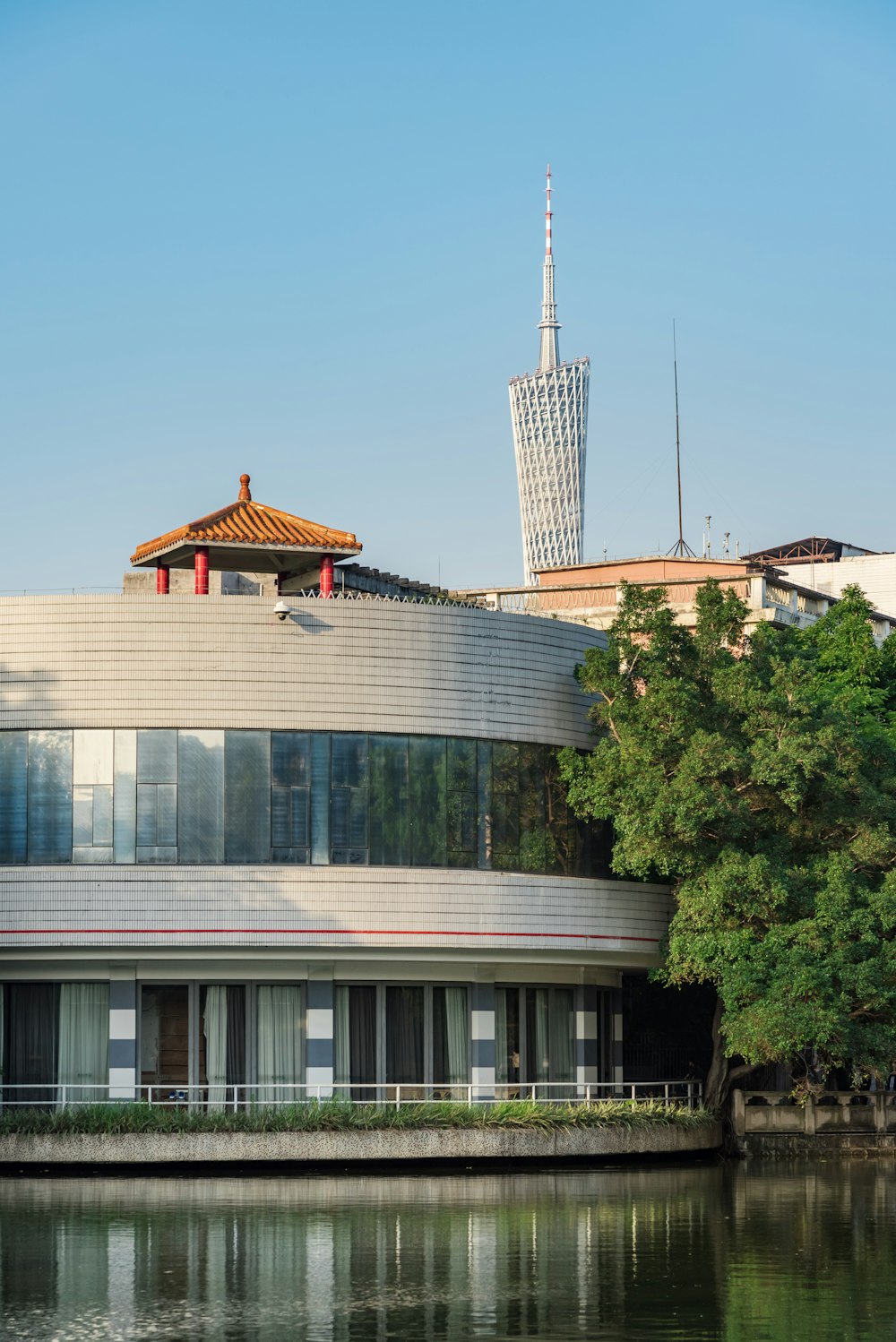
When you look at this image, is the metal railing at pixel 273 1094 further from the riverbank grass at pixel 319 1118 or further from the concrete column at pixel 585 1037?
the concrete column at pixel 585 1037

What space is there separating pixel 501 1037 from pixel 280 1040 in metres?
5.26

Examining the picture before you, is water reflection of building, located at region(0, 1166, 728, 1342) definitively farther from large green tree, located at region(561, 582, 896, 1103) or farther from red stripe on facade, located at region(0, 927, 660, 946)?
large green tree, located at region(561, 582, 896, 1103)

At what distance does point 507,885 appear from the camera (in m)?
43.2

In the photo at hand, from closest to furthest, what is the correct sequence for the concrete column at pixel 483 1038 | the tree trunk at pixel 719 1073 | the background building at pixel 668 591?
the concrete column at pixel 483 1038 → the tree trunk at pixel 719 1073 → the background building at pixel 668 591

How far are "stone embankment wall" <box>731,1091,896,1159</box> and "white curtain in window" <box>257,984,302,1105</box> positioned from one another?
390 inches

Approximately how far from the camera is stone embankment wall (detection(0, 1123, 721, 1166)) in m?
38.8

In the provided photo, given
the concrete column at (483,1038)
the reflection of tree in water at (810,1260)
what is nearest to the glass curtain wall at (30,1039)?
the concrete column at (483,1038)

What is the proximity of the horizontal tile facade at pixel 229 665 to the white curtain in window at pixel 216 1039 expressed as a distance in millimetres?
5910

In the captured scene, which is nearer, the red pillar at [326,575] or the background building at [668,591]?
the red pillar at [326,575]

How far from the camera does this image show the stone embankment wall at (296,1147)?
38.8 metres

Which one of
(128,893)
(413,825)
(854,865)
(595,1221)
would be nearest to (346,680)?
(413,825)

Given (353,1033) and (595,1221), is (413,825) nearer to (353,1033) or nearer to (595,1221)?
(353,1033)

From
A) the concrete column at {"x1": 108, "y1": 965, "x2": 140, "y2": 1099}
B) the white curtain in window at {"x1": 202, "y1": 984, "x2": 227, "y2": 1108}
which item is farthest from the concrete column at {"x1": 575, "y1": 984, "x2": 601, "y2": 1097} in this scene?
the concrete column at {"x1": 108, "y1": 965, "x2": 140, "y2": 1099}

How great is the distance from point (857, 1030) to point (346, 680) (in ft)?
41.6
